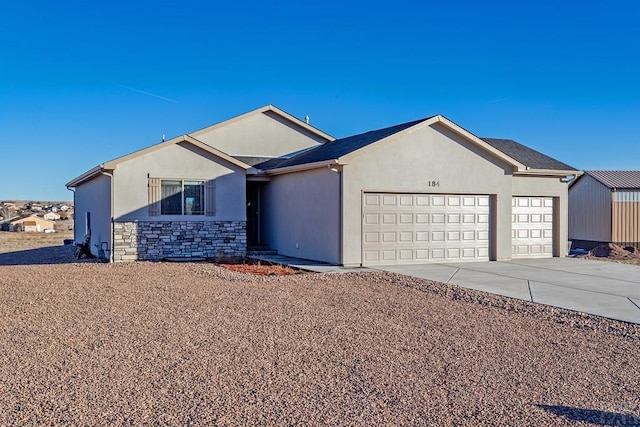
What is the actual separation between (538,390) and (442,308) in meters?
4.15

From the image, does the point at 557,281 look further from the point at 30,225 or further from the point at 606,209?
the point at 30,225

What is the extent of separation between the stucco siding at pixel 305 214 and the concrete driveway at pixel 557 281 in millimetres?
1921

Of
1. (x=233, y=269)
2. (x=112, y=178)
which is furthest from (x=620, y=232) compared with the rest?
(x=112, y=178)

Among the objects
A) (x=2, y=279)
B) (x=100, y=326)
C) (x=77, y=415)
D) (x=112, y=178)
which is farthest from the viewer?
(x=112, y=178)

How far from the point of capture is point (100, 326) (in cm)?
796

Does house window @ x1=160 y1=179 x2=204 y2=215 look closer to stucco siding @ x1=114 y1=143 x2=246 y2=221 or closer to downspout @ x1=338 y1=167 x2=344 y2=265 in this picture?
stucco siding @ x1=114 y1=143 x2=246 y2=221

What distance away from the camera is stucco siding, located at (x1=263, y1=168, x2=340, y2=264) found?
15.8 m

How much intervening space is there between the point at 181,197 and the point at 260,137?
5.73 m

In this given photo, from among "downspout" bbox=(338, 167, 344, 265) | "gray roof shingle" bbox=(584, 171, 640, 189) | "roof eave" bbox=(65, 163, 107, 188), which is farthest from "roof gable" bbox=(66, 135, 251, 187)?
"gray roof shingle" bbox=(584, 171, 640, 189)

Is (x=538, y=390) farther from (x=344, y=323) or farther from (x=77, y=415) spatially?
(x=77, y=415)

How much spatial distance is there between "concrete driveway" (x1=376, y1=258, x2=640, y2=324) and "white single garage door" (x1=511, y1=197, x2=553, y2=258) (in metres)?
0.71

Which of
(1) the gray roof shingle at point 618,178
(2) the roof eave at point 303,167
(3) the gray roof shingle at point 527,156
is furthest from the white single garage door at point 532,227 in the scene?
(1) the gray roof shingle at point 618,178

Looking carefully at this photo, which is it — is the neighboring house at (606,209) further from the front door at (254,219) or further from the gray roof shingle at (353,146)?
the front door at (254,219)

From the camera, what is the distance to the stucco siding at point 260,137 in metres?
21.8
